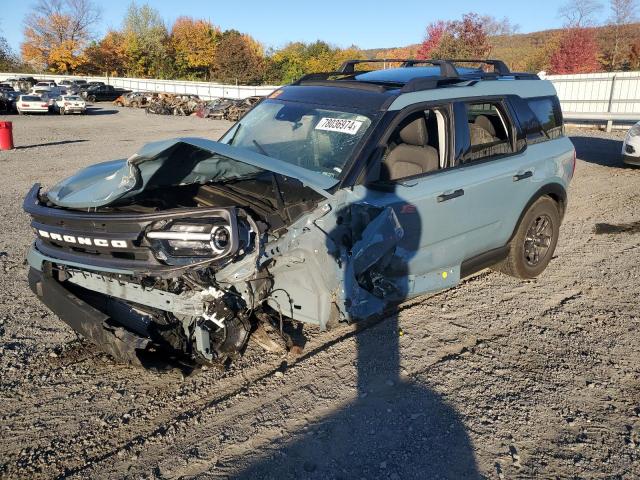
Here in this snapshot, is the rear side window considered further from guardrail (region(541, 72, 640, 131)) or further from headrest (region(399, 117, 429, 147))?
guardrail (region(541, 72, 640, 131))

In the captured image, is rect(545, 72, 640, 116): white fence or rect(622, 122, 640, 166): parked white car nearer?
rect(622, 122, 640, 166): parked white car

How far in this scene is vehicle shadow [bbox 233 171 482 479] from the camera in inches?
112

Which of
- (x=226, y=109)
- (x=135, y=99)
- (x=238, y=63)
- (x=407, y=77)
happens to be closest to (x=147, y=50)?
(x=238, y=63)

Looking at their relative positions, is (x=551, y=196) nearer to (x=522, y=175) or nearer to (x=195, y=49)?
(x=522, y=175)

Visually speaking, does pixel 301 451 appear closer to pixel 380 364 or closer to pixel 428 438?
pixel 428 438

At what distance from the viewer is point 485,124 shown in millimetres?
4902

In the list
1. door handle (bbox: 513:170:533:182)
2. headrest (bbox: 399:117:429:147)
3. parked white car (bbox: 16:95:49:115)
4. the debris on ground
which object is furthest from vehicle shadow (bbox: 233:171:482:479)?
parked white car (bbox: 16:95:49:115)

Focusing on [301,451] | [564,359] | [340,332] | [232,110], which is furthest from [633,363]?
[232,110]

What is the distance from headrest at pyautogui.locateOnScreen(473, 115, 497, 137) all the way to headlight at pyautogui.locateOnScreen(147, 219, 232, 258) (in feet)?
9.09

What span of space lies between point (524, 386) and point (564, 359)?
1.89 feet

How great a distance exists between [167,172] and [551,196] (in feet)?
12.5

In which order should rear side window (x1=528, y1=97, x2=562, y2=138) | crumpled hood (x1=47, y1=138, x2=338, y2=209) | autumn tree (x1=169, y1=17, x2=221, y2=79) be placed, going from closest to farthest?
1. crumpled hood (x1=47, y1=138, x2=338, y2=209)
2. rear side window (x1=528, y1=97, x2=562, y2=138)
3. autumn tree (x1=169, y1=17, x2=221, y2=79)

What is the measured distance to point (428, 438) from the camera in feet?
10.2

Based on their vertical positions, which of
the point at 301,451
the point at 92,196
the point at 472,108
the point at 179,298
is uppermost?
the point at 472,108
